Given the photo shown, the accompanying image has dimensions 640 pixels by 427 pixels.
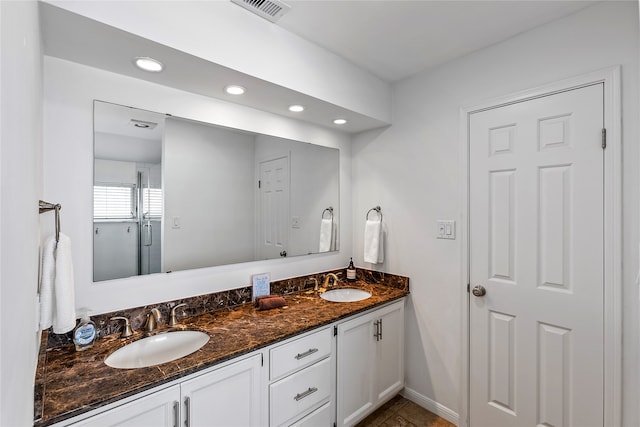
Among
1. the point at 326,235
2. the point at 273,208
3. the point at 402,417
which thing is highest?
the point at 273,208

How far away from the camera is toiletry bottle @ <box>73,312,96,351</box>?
1287mm

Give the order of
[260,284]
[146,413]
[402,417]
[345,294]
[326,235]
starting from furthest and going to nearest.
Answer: [326,235], [345,294], [402,417], [260,284], [146,413]

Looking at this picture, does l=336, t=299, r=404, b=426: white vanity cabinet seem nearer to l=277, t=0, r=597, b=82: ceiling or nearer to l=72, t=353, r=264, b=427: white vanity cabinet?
l=72, t=353, r=264, b=427: white vanity cabinet

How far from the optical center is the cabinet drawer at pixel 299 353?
4.94 ft

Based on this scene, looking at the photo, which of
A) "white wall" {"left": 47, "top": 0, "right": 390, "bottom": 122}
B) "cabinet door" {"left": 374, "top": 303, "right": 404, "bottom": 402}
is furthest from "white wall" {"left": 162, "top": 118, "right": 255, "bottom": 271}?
"cabinet door" {"left": 374, "top": 303, "right": 404, "bottom": 402}

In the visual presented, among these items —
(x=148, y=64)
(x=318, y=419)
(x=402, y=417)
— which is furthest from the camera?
(x=402, y=417)

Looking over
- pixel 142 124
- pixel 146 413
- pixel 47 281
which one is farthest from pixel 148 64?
pixel 146 413

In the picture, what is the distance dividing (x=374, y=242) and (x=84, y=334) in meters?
1.89

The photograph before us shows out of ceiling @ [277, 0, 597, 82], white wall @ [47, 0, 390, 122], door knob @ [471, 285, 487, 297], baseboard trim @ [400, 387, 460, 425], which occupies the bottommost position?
baseboard trim @ [400, 387, 460, 425]

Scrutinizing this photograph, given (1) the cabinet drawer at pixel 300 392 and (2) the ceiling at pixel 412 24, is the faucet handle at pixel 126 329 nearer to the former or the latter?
(1) the cabinet drawer at pixel 300 392

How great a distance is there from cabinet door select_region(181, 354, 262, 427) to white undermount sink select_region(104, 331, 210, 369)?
0.72 ft

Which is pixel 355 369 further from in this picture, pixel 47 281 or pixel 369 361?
pixel 47 281

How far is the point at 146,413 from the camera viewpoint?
3.62 feet

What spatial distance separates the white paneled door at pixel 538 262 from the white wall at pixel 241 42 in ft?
3.02
